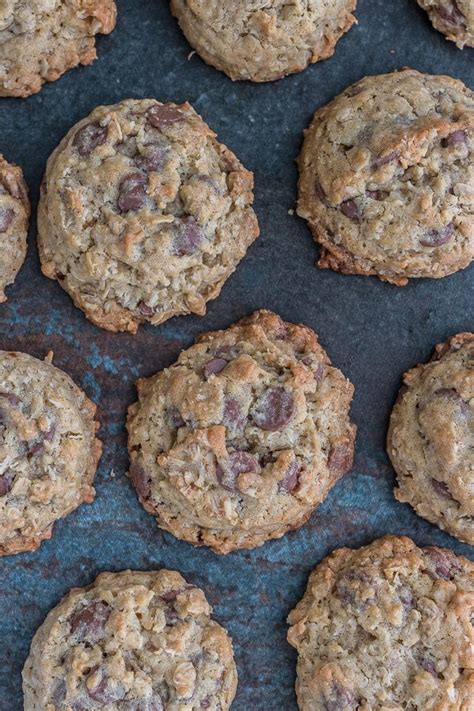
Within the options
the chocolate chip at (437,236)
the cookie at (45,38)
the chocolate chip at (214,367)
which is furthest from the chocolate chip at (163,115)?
the chocolate chip at (437,236)

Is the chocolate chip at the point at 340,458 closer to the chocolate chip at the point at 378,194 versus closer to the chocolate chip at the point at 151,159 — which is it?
the chocolate chip at the point at 378,194

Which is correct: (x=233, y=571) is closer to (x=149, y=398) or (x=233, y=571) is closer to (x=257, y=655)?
(x=257, y=655)

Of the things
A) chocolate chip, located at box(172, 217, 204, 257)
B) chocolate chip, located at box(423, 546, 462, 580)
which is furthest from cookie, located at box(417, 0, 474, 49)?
chocolate chip, located at box(423, 546, 462, 580)

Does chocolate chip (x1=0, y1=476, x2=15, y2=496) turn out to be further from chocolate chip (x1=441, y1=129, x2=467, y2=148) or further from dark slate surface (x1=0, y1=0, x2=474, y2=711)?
chocolate chip (x1=441, y1=129, x2=467, y2=148)

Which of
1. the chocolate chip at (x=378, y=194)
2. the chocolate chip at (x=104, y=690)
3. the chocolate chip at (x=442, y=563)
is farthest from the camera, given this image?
the chocolate chip at (x=442, y=563)

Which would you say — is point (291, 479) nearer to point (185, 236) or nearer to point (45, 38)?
point (185, 236)

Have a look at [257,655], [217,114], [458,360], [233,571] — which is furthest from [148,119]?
[257,655]
